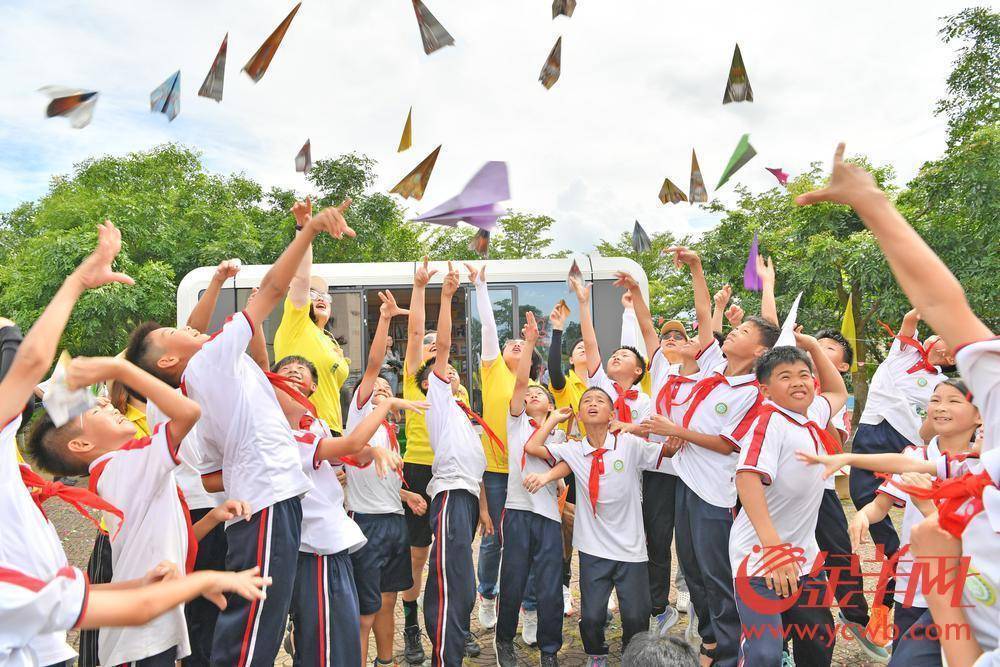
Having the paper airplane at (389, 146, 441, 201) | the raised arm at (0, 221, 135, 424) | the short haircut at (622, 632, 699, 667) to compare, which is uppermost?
the paper airplane at (389, 146, 441, 201)

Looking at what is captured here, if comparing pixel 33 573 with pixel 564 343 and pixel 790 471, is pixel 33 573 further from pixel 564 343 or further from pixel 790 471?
pixel 564 343

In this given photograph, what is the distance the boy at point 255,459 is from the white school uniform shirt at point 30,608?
95 centimetres

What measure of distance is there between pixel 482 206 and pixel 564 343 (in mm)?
5952

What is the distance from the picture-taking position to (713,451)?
12.5 feet

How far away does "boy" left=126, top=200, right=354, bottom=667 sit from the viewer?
95.4 inches

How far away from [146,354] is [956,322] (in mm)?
2815

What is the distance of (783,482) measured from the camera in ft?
9.93

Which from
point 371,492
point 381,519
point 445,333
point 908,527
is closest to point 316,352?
point 445,333

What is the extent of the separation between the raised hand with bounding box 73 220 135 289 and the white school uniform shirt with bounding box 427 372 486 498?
2085mm

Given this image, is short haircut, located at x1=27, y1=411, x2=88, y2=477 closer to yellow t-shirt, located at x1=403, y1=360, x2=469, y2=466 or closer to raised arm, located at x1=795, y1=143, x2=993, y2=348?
yellow t-shirt, located at x1=403, y1=360, x2=469, y2=466

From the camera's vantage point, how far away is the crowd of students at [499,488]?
1.73 metres

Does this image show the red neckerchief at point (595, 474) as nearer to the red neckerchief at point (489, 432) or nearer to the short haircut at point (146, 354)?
the red neckerchief at point (489, 432)

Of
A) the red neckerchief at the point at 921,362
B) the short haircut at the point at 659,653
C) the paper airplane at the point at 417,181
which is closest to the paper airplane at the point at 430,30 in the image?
the paper airplane at the point at 417,181

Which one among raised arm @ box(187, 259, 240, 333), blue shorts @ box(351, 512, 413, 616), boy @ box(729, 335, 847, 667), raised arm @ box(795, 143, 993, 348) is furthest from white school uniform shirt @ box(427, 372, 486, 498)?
raised arm @ box(795, 143, 993, 348)
